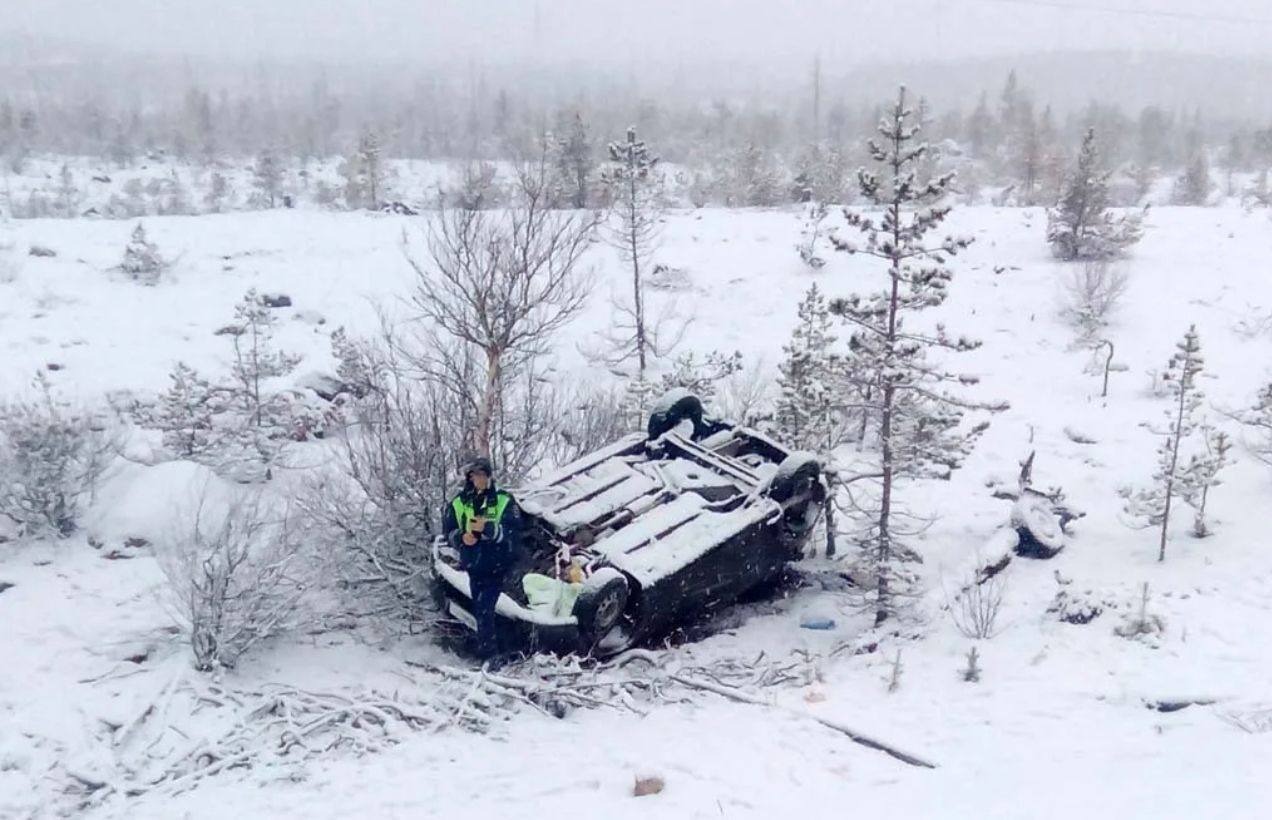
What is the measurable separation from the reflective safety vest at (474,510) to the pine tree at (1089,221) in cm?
2260

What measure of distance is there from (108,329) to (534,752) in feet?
57.3

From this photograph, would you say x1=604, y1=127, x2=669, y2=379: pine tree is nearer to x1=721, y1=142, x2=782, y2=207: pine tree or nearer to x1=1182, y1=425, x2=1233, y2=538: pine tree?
x1=1182, y1=425, x2=1233, y2=538: pine tree

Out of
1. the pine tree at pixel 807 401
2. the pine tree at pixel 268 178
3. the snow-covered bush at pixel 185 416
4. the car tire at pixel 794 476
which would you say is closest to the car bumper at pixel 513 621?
the car tire at pixel 794 476

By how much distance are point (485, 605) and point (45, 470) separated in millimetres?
6447

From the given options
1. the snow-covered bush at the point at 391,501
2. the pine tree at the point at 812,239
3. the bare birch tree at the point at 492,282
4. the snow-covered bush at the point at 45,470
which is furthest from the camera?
the pine tree at the point at 812,239

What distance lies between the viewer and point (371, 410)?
41.4 feet

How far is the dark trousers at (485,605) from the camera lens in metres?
8.88

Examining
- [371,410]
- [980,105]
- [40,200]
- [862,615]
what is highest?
[980,105]

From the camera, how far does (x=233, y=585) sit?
9.27m

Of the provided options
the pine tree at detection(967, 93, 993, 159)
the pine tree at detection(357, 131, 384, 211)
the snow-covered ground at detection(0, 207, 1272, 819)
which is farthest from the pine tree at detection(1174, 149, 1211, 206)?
the pine tree at detection(357, 131, 384, 211)

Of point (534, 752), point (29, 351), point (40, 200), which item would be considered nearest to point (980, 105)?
point (40, 200)

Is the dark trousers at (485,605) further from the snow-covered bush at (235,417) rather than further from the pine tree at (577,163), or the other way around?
the pine tree at (577,163)

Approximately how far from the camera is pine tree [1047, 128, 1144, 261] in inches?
1007

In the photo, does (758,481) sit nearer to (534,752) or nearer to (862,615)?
(862,615)
